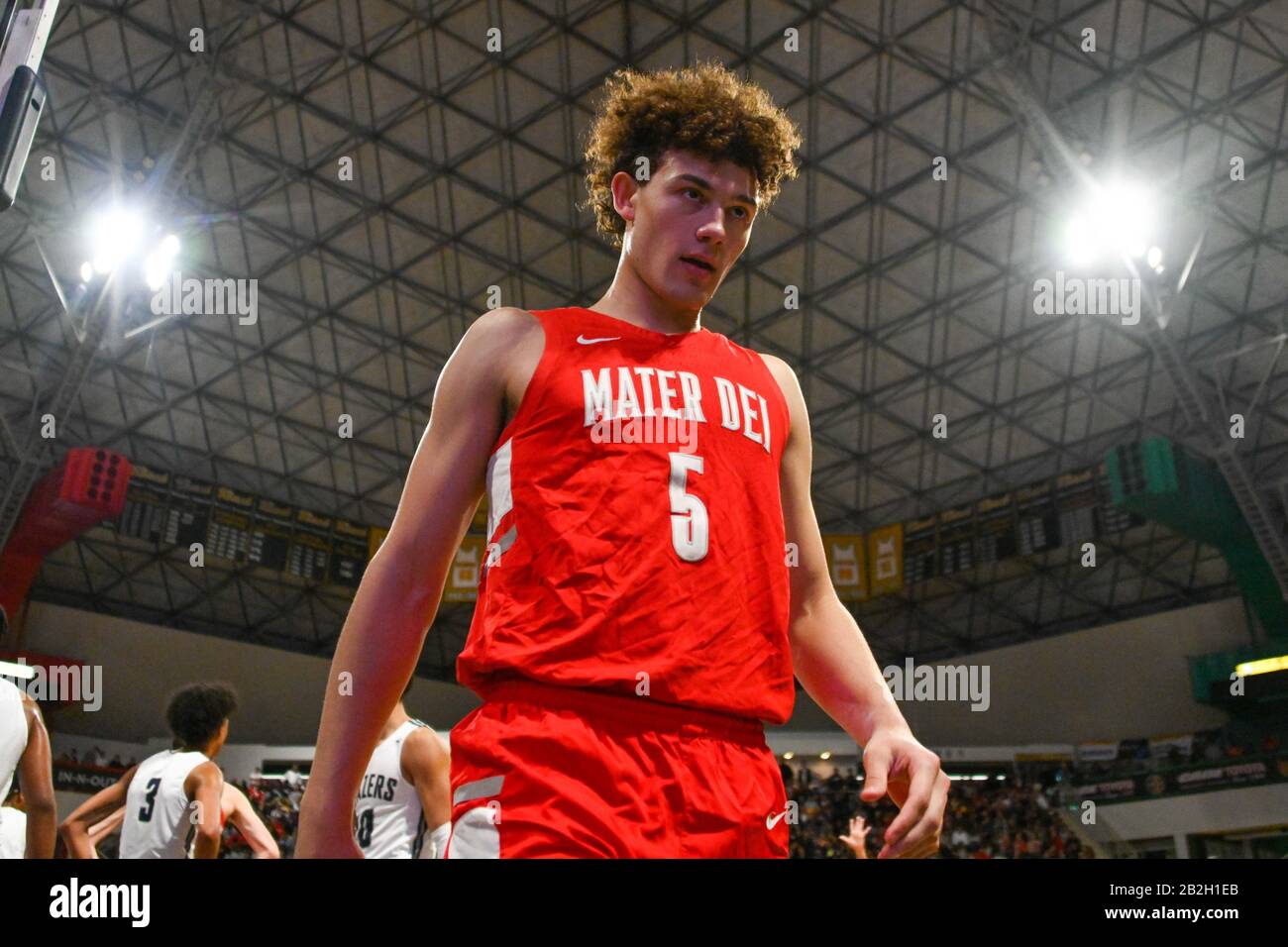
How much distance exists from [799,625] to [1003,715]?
26.3 m

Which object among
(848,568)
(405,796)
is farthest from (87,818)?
(848,568)

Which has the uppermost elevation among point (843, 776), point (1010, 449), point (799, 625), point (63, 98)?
point (63, 98)

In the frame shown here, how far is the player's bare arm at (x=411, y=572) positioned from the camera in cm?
159

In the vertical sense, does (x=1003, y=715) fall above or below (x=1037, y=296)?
below

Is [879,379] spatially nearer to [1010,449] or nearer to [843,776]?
[1010,449]

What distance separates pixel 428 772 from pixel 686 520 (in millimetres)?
4349

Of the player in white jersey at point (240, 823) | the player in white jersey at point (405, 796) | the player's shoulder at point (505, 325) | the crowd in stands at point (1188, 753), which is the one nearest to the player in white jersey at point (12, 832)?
the player in white jersey at point (240, 823)

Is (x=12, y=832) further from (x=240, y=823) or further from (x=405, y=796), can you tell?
(x=405, y=796)

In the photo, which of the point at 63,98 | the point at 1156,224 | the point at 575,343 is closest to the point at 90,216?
the point at 63,98

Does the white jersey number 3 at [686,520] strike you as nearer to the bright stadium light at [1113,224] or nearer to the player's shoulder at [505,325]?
the player's shoulder at [505,325]

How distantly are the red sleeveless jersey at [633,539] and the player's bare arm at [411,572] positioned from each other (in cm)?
5

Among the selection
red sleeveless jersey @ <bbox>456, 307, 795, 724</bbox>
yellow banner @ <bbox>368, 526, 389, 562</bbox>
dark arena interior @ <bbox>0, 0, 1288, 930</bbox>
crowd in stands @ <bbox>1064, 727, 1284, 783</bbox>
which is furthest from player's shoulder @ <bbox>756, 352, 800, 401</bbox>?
yellow banner @ <bbox>368, 526, 389, 562</bbox>

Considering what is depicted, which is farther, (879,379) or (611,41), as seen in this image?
(879,379)

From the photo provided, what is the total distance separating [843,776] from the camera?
24.6 metres
